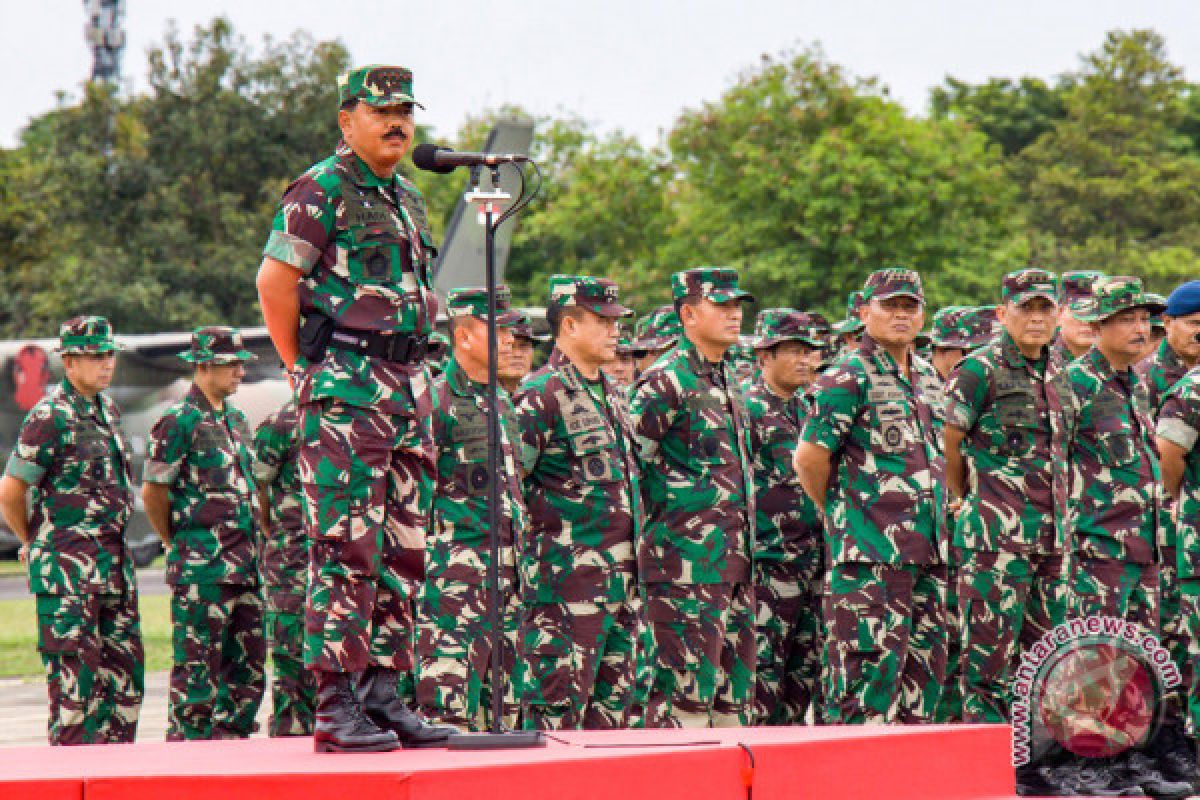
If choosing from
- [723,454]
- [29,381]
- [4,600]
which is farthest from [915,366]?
[29,381]

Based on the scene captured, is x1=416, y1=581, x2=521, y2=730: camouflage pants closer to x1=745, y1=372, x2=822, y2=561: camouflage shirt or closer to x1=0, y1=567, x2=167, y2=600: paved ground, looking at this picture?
x1=745, y1=372, x2=822, y2=561: camouflage shirt

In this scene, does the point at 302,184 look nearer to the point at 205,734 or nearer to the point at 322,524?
the point at 322,524

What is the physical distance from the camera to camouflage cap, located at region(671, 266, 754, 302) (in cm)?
907

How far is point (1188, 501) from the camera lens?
8.55 metres

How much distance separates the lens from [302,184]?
5.65 metres

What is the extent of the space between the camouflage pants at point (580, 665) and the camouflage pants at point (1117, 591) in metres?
2.33

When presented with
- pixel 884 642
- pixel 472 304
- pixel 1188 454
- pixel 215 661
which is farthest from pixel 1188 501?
pixel 215 661

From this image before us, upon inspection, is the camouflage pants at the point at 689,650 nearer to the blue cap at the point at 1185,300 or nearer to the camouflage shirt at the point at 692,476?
the camouflage shirt at the point at 692,476

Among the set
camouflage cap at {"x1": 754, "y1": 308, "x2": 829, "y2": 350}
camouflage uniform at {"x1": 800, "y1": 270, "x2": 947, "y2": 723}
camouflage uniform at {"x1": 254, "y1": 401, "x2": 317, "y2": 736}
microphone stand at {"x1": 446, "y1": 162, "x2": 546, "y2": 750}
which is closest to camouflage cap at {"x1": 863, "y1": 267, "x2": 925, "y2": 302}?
camouflage uniform at {"x1": 800, "y1": 270, "x2": 947, "y2": 723}

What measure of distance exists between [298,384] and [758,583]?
4.94 meters

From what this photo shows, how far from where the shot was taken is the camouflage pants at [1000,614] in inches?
346

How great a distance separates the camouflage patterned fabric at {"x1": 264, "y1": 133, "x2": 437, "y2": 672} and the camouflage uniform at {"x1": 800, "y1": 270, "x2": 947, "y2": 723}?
10.7 ft

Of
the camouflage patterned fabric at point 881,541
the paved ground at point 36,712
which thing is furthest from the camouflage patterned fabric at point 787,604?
the paved ground at point 36,712

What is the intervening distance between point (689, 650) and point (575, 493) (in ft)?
3.01
